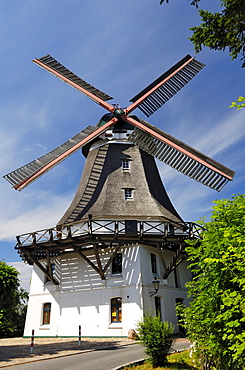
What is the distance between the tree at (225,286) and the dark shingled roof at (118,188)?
11.6m

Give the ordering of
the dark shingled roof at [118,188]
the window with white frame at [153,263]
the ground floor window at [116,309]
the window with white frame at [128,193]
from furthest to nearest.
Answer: the window with white frame at [128,193], the dark shingled roof at [118,188], the window with white frame at [153,263], the ground floor window at [116,309]

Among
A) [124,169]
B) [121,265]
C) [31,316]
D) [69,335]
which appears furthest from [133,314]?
[124,169]

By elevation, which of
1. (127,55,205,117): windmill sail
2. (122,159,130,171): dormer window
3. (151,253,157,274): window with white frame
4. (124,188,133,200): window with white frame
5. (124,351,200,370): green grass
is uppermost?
(127,55,205,117): windmill sail

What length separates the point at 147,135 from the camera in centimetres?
1798

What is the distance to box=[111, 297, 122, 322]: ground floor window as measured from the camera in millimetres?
15289

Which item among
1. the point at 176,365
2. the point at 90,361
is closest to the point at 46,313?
the point at 90,361

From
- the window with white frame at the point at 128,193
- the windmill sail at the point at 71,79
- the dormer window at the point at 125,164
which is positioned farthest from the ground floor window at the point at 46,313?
the windmill sail at the point at 71,79

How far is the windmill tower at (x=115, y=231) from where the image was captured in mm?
15326

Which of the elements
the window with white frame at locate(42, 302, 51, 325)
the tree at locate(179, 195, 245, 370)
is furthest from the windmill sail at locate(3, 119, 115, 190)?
the tree at locate(179, 195, 245, 370)

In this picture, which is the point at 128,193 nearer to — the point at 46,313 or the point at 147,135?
the point at 147,135

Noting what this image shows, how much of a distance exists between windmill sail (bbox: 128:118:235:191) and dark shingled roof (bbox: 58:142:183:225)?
1.72 m

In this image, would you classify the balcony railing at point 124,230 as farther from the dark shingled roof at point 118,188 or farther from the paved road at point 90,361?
the paved road at point 90,361

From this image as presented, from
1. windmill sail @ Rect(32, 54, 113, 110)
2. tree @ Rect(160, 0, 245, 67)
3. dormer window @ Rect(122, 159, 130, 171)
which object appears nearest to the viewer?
tree @ Rect(160, 0, 245, 67)

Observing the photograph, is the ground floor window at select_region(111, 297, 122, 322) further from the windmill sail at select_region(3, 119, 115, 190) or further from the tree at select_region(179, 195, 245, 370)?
the tree at select_region(179, 195, 245, 370)
